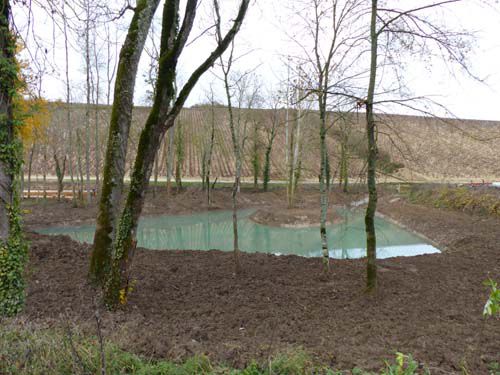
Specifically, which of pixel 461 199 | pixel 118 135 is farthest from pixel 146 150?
pixel 461 199

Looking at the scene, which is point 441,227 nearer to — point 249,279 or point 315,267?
point 315,267

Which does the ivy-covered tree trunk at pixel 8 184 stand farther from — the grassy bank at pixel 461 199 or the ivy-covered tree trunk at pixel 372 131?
the grassy bank at pixel 461 199

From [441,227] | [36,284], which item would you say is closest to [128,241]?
[36,284]

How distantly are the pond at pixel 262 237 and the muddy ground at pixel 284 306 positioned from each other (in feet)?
13.5

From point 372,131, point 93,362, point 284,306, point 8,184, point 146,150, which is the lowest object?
point 284,306

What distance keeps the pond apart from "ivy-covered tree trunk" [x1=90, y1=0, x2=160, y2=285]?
9.27 meters

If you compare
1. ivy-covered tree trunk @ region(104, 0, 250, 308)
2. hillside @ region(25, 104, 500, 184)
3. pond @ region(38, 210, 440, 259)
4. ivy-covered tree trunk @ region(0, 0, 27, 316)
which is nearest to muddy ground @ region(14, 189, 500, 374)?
ivy-covered tree trunk @ region(0, 0, 27, 316)

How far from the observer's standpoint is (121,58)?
5.37 meters

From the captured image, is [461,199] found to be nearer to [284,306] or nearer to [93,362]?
[284,306]

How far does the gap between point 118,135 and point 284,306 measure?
4124 millimetres

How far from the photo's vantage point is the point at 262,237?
17.4 m

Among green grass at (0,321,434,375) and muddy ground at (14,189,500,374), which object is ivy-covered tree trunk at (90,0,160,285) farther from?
green grass at (0,321,434,375)

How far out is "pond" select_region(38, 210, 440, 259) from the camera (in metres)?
14.8

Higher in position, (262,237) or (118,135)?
(118,135)
